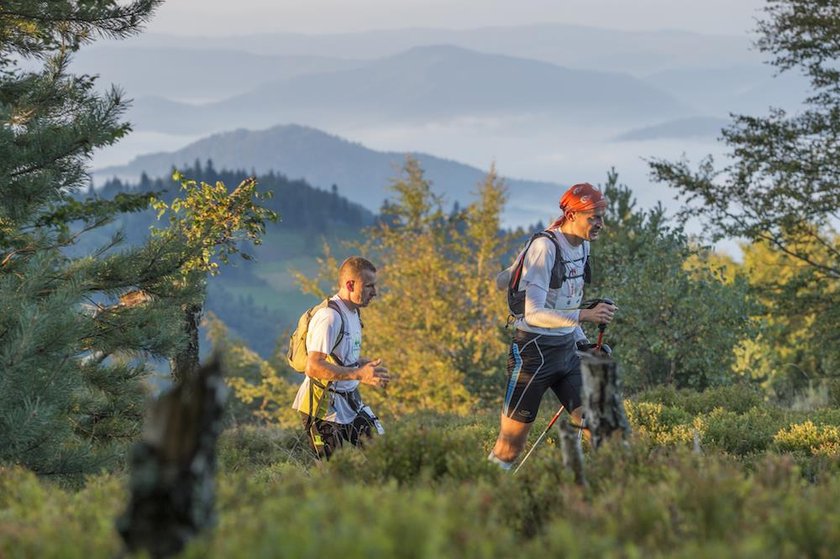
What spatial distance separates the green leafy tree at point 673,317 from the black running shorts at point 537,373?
12.9 meters

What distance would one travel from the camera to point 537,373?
8.45 meters

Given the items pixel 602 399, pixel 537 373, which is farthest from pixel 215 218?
pixel 602 399

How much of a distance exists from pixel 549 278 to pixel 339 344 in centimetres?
179

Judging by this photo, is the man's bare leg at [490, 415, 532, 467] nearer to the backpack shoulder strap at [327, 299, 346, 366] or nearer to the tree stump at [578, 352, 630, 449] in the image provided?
the backpack shoulder strap at [327, 299, 346, 366]

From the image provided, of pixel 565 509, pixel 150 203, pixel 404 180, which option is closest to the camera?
pixel 565 509

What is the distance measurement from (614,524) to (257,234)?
13636 mm

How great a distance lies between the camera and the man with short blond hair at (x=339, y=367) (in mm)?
8352

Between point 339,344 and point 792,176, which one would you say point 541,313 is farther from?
point 792,176

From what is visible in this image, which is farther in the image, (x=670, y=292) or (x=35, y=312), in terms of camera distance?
(x=670, y=292)

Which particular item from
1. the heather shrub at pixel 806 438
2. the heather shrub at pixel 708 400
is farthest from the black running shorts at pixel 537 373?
the heather shrub at pixel 708 400

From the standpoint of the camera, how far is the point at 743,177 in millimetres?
28188

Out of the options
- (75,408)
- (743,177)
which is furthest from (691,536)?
(743,177)

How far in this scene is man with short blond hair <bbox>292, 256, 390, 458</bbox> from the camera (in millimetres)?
8352

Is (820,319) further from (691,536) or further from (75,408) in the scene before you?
(691,536)
